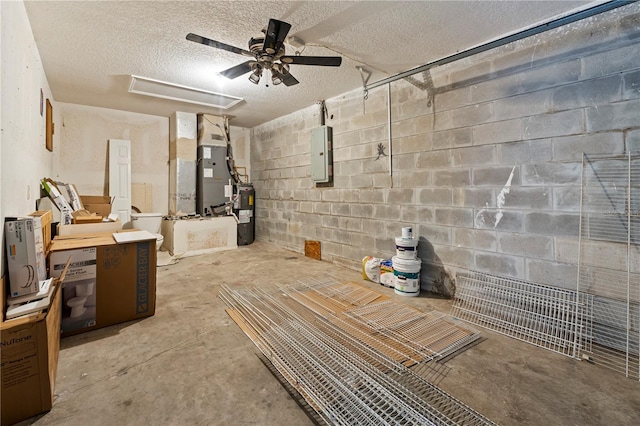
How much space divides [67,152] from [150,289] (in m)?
3.72

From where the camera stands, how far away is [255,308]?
8.53 feet

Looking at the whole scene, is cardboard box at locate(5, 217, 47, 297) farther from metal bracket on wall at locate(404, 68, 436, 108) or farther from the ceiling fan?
metal bracket on wall at locate(404, 68, 436, 108)

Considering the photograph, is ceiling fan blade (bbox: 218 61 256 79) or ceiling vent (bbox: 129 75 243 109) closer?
ceiling fan blade (bbox: 218 61 256 79)

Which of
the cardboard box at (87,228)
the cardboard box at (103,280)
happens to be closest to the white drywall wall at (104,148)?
the cardboard box at (87,228)

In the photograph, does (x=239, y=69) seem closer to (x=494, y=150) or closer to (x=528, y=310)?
(x=494, y=150)

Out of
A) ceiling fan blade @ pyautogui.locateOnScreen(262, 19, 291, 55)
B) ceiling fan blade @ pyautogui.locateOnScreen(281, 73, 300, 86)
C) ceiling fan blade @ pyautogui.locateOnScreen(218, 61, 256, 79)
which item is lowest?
ceiling fan blade @ pyautogui.locateOnScreen(281, 73, 300, 86)

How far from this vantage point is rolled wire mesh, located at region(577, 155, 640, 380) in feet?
6.21

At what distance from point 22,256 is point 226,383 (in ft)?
4.54

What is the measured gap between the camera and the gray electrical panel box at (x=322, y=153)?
13.7ft

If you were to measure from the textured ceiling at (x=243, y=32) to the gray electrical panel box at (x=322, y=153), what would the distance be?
720 mm

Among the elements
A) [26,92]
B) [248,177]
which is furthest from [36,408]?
[248,177]

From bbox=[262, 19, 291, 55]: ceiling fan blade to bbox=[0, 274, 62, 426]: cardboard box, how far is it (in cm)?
216

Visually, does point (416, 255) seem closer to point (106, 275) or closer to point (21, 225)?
point (106, 275)

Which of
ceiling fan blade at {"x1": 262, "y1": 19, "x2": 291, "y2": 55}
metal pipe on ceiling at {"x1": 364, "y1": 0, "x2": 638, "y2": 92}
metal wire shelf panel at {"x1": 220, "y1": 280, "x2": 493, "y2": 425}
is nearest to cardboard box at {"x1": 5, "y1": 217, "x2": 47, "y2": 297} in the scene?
metal wire shelf panel at {"x1": 220, "y1": 280, "x2": 493, "y2": 425}
